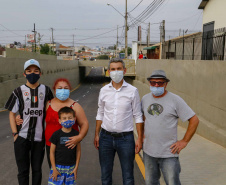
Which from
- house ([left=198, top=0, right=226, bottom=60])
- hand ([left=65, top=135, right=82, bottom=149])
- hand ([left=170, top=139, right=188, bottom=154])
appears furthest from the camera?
house ([left=198, top=0, right=226, bottom=60])

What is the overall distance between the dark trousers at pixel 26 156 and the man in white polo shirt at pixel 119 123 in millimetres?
1041

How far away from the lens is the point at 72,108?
371 centimetres

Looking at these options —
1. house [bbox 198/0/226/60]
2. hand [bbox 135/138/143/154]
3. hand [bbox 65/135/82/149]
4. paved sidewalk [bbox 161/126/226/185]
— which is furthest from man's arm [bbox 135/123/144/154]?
house [bbox 198/0/226/60]

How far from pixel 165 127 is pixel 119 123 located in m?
0.68

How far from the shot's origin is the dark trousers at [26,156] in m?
3.92

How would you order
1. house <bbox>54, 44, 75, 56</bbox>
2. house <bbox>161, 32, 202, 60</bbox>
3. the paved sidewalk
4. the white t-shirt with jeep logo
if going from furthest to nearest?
house <bbox>54, 44, 75, 56</bbox>, house <bbox>161, 32, 202, 60</bbox>, the paved sidewalk, the white t-shirt with jeep logo

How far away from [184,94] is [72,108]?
8.38 metres

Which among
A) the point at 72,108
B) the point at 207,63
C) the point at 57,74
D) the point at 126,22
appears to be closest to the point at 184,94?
the point at 207,63

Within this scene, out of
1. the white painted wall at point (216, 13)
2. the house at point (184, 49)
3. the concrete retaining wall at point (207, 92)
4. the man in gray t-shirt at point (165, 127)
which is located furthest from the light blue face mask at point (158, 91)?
the white painted wall at point (216, 13)

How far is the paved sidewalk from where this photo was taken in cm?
523

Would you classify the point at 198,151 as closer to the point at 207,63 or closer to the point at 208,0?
the point at 207,63

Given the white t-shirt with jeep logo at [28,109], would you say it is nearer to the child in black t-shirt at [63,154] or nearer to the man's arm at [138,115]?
the child in black t-shirt at [63,154]

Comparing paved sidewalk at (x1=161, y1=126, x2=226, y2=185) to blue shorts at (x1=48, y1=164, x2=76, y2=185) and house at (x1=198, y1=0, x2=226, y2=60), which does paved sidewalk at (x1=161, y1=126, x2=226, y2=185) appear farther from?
house at (x1=198, y1=0, x2=226, y2=60)

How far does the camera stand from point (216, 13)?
46.4 feet
